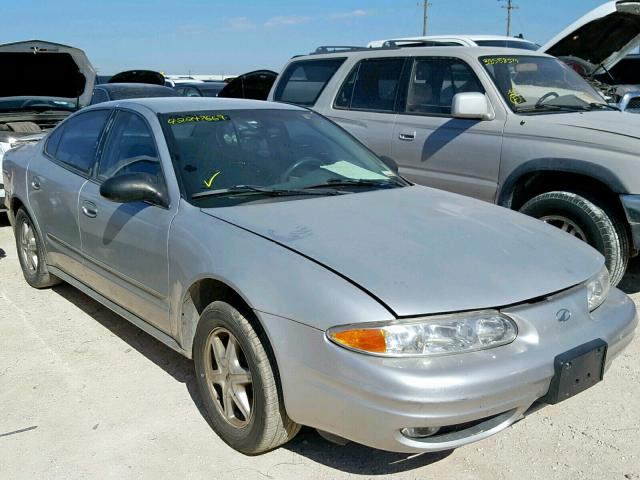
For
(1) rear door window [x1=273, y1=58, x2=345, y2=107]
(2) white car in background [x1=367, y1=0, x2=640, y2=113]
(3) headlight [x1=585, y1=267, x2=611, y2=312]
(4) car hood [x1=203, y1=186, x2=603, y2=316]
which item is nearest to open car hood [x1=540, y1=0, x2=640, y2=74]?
(2) white car in background [x1=367, y1=0, x2=640, y2=113]

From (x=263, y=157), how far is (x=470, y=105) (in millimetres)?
2235

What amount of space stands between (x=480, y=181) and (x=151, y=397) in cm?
315

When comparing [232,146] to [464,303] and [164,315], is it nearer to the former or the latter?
[164,315]

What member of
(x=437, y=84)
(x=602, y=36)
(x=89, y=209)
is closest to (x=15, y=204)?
(x=89, y=209)

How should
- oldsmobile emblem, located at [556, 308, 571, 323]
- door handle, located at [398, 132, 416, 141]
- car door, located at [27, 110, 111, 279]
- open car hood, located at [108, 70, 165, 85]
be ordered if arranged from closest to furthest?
oldsmobile emblem, located at [556, 308, 571, 323] < car door, located at [27, 110, 111, 279] < door handle, located at [398, 132, 416, 141] < open car hood, located at [108, 70, 165, 85]

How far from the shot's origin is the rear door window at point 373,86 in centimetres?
618

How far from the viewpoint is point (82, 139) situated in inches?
178

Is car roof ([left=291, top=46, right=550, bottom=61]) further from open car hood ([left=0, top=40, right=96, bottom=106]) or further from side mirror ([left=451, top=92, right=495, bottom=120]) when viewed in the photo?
open car hood ([left=0, top=40, right=96, bottom=106])

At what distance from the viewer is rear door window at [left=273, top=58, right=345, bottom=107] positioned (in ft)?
22.4

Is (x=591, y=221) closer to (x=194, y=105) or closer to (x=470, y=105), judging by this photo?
(x=470, y=105)

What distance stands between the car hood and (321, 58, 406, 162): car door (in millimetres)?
2550

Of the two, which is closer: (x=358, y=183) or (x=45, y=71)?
(x=358, y=183)

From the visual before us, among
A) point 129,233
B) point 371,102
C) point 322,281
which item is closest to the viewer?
point 322,281

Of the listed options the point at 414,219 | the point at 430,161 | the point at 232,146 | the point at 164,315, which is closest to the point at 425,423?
the point at 414,219
